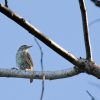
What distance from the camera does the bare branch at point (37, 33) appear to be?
245cm

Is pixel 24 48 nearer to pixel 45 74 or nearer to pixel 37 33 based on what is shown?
pixel 45 74

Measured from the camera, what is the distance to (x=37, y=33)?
2.52 m

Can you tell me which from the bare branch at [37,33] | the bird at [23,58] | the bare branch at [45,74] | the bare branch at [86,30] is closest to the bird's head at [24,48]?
the bird at [23,58]

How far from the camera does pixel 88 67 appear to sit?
8.73 feet

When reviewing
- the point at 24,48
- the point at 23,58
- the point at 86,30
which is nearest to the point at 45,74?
the point at 86,30

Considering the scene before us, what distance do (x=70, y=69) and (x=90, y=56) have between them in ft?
0.95

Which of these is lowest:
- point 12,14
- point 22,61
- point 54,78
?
point 54,78

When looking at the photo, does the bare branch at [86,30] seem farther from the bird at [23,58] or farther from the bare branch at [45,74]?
the bird at [23,58]

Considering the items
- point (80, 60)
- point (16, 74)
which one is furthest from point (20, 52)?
Result: point (80, 60)

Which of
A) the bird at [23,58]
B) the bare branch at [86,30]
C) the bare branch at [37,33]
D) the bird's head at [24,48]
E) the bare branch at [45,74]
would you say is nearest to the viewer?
the bare branch at [37,33]

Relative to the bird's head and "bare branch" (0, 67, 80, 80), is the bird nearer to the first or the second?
the bird's head

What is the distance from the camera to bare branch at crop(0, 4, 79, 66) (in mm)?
2445

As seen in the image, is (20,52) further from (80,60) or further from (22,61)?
(80,60)

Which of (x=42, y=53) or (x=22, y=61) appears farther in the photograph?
(x=22, y=61)
